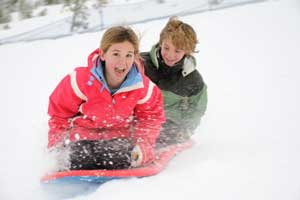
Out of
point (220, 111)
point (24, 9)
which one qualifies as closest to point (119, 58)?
point (220, 111)

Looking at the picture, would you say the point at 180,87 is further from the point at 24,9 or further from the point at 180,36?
the point at 24,9

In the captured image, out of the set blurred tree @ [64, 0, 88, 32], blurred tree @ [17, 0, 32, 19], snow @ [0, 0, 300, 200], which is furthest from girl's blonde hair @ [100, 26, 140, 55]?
blurred tree @ [17, 0, 32, 19]

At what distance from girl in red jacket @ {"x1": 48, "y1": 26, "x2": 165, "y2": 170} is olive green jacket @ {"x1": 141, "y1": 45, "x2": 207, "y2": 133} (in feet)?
0.98

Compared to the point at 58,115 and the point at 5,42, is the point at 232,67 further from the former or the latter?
the point at 5,42

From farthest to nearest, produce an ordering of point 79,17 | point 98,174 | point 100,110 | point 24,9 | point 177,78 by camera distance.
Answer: point 24,9, point 79,17, point 177,78, point 100,110, point 98,174

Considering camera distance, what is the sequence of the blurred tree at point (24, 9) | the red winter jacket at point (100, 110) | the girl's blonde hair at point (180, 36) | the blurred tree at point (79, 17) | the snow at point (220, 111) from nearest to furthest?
the snow at point (220, 111)
the red winter jacket at point (100, 110)
the girl's blonde hair at point (180, 36)
the blurred tree at point (79, 17)
the blurred tree at point (24, 9)

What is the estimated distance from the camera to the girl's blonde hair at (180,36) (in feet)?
6.88

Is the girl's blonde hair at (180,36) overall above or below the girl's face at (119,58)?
above

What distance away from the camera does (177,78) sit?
2.29m

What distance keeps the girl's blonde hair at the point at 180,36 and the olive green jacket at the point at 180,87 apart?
94 millimetres

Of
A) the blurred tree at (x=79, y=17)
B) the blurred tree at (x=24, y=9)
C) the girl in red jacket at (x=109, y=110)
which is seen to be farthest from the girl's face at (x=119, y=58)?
the blurred tree at (x=24, y=9)

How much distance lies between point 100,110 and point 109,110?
0.04 metres

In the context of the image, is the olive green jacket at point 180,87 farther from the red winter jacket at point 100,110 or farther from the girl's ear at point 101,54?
the girl's ear at point 101,54

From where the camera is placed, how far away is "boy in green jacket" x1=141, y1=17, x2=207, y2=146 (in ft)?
7.00
